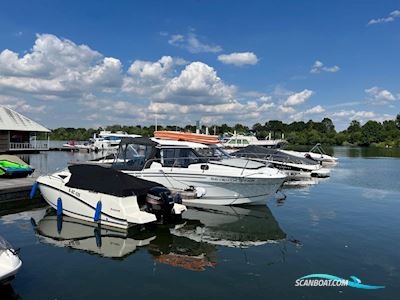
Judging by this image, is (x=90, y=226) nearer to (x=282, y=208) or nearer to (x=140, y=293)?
(x=140, y=293)

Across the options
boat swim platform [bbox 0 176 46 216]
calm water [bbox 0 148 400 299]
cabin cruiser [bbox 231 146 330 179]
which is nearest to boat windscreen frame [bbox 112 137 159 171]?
calm water [bbox 0 148 400 299]

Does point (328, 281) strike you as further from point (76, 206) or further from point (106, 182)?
point (76, 206)

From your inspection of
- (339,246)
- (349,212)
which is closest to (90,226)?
(339,246)

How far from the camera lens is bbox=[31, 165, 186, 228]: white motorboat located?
10.2 m

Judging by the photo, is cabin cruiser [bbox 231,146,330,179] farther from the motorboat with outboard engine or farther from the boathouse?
the boathouse

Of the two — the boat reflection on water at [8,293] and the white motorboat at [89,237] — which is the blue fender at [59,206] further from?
the boat reflection on water at [8,293]

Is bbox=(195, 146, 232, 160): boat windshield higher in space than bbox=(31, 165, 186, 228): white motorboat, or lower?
higher

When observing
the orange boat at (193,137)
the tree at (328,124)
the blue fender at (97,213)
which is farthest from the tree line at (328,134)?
the blue fender at (97,213)

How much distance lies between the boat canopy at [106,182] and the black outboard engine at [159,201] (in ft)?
0.92

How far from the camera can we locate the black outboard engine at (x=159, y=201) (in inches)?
416

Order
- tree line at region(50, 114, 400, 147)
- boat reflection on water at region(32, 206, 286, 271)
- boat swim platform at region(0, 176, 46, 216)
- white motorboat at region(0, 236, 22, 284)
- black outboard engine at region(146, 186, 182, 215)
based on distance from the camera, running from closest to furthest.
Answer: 1. white motorboat at region(0, 236, 22, 284)
2. boat reflection on water at region(32, 206, 286, 271)
3. black outboard engine at region(146, 186, 182, 215)
4. boat swim platform at region(0, 176, 46, 216)
5. tree line at region(50, 114, 400, 147)

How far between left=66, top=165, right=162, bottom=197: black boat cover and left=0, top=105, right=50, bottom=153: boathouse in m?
28.7

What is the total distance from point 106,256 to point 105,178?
2.81 metres

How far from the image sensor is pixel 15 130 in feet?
121
